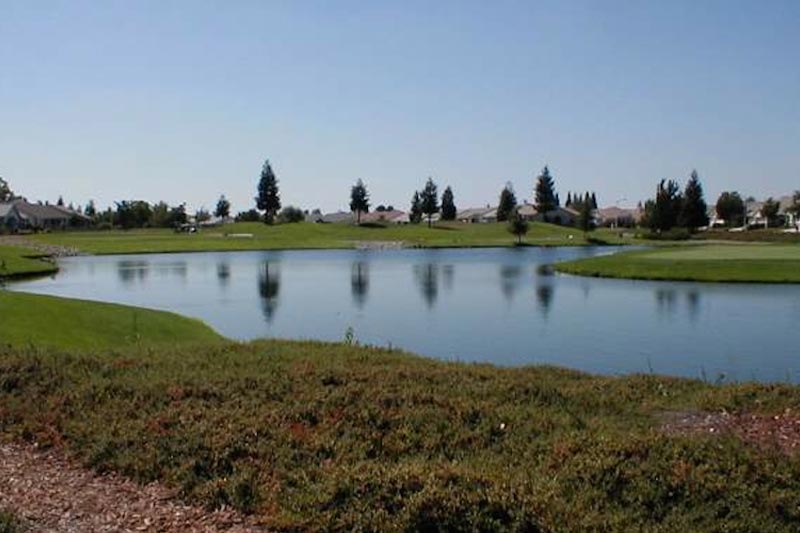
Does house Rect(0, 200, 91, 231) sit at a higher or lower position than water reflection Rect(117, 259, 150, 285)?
higher

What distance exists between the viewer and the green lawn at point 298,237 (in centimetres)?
11125

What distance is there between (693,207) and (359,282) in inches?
3538

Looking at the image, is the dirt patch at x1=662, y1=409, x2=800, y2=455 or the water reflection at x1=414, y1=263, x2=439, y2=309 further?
the water reflection at x1=414, y1=263, x2=439, y2=309

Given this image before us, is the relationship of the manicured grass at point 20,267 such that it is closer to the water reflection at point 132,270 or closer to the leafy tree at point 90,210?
the water reflection at point 132,270

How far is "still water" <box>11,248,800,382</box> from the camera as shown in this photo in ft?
87.0

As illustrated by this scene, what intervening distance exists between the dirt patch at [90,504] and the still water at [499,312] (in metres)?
11.9

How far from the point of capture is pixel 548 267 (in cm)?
7294

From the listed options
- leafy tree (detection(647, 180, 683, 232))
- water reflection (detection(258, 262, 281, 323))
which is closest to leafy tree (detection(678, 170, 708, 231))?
leafy tree (detection(647, 180, 683, 232))

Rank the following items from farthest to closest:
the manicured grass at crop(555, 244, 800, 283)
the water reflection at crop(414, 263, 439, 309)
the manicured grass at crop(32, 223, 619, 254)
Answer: the manicured grass at crop(32, 223, 619, 254) < the manicured grass at crop(555, 244, 800, 283) < the water reflection at crop(414, 263, 439, 309)

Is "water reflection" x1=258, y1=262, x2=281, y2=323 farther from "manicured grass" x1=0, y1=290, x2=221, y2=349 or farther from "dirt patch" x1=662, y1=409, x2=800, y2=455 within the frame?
"dirt patch" x1=662, y1=409, x2=800, y2=455

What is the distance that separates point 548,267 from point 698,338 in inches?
1690

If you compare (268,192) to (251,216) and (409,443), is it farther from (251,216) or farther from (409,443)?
(409,443)

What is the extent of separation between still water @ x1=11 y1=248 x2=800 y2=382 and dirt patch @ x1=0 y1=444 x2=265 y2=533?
11.9 meters

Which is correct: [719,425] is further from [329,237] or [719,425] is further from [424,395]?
[329,237]
